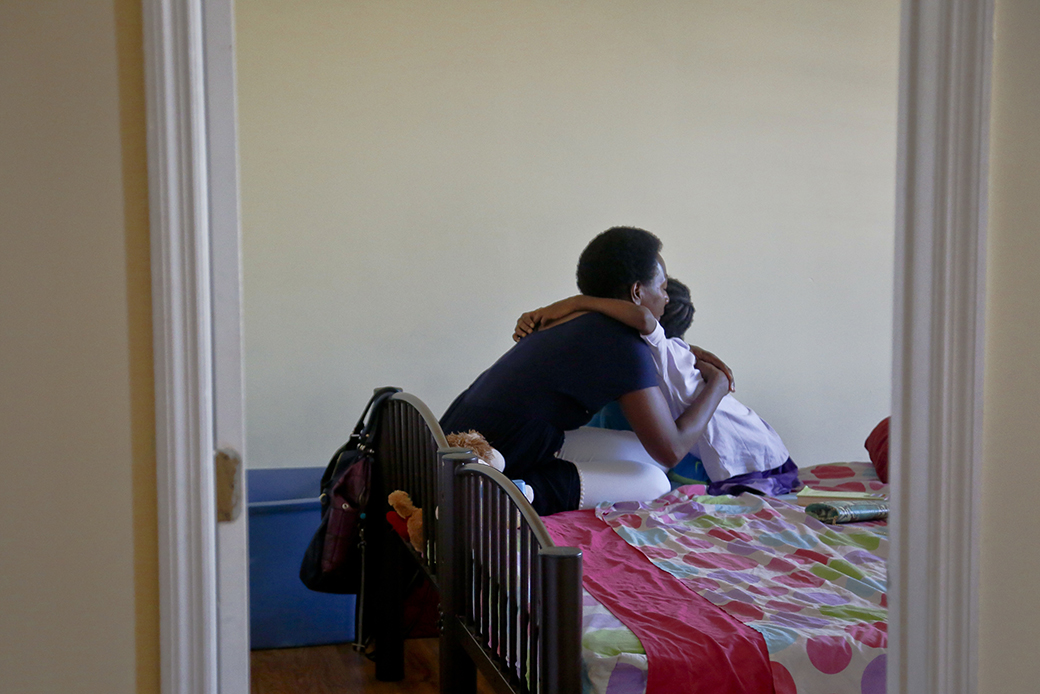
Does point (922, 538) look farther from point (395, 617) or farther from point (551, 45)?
point (551, 45)

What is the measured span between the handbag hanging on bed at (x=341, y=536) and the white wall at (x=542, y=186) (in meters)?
0.64

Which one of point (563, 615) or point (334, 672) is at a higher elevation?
point (563, 615)

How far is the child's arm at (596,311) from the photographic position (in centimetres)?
233

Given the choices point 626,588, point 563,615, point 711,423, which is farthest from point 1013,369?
point 711,423

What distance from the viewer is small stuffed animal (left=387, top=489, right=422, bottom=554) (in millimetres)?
1995

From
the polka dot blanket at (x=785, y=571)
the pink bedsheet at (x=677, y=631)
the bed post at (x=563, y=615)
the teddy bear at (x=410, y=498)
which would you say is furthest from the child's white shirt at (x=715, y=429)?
the bed post at (x=563, y=615)

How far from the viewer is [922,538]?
0.90 metres

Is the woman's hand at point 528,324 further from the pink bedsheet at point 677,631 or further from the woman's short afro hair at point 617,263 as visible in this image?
the pink bedsheet at point 677,631

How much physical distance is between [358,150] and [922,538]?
7.92 ft

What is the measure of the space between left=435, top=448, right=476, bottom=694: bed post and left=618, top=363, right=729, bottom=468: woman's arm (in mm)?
648

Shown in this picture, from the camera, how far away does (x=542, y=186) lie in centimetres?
313

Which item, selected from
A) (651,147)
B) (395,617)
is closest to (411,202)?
(651,147)

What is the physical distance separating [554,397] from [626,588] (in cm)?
68

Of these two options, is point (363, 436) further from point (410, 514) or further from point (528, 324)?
point (528, 324)
